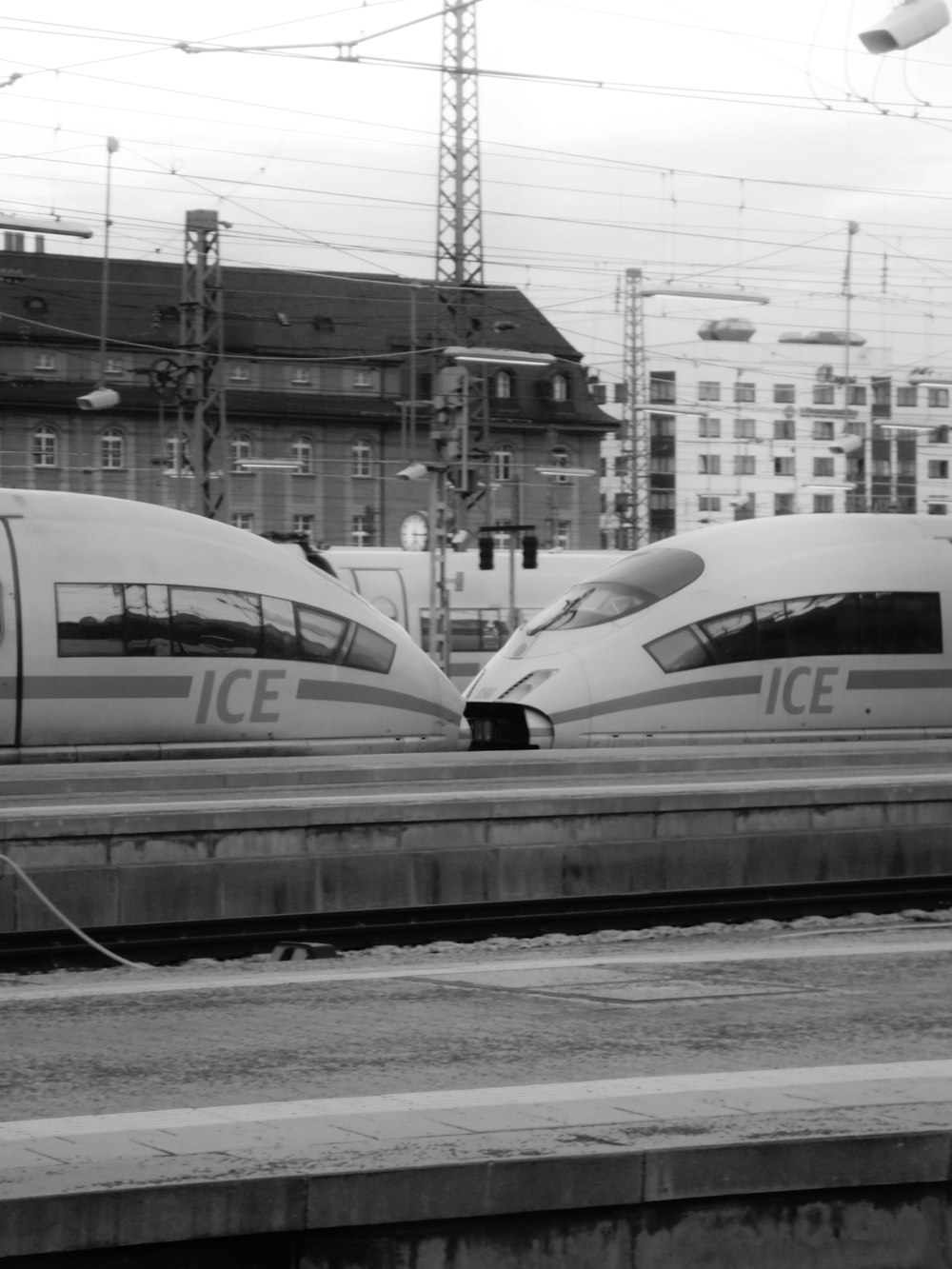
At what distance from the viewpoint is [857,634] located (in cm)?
2159

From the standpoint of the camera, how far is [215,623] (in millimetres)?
19344

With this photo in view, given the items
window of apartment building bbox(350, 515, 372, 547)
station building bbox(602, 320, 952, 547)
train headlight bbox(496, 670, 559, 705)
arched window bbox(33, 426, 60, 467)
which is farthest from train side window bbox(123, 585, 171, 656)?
station building bbox(602, 320, 952, 547)

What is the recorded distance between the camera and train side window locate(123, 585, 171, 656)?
1897 cm

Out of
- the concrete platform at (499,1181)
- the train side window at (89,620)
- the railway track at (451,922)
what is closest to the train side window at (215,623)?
the train side window at (89,620)

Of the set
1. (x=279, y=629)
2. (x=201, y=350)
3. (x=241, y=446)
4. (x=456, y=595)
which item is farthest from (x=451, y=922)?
(x=241, y=446)

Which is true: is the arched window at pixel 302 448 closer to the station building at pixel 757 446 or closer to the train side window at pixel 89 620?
the station building at pixel 757 446

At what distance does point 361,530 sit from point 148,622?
57755mm

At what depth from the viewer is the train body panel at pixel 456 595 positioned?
33844 millimetres

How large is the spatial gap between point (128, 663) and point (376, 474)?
2357 inches

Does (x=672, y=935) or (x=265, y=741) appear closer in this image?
(x=672, y=935)

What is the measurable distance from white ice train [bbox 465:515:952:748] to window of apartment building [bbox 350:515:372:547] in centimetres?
5416

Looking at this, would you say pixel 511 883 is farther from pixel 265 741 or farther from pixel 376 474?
pixel 376 474

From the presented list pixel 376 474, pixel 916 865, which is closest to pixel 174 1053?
pixel 916 865

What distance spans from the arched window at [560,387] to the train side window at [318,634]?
6192 centimetres
